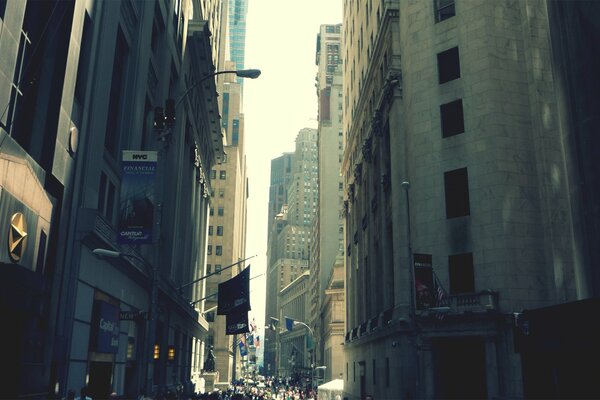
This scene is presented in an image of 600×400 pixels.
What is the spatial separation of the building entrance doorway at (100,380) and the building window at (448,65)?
25.3 m

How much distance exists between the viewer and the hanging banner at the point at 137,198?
1788 cm

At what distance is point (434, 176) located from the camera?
35.4m

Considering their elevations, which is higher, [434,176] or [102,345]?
[434,176]

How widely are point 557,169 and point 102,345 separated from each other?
→ 2527 centimetres

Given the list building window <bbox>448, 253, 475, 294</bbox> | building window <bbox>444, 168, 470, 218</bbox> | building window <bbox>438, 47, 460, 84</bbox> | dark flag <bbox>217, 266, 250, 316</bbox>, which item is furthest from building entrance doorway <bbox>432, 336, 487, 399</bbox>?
building window <bbox>438, 47, 460, 84</bbox>

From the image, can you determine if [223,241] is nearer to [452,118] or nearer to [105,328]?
[452,118]

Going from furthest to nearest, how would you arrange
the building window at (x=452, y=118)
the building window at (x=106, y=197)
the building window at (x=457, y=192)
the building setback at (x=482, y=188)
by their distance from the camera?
the building window at (x=452, y=118), the building window at (x=457, y=192), the building window at (x=106, y=197), the building setback at (x=482, y=188)

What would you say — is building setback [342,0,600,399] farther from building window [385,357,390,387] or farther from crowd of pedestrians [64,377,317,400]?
crowd of pedestrians [64,377,317,400]

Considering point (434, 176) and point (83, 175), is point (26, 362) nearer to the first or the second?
point (83, 175)

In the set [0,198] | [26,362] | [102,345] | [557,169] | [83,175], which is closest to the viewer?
[0,198]

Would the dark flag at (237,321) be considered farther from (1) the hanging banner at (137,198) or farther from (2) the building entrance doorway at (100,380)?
(1) the hanging banner at (137,198)

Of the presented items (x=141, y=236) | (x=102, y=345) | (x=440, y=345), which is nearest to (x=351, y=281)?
(x=440, y=345)

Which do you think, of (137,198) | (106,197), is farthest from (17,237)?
(106,197)

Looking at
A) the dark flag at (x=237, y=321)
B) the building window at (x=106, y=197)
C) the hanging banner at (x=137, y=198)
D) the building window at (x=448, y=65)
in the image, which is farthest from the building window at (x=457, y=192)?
the hanging banner at (x=137, y=198)
